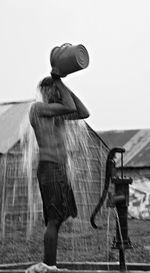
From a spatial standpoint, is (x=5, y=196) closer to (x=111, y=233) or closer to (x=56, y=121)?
(x=111, y=233)

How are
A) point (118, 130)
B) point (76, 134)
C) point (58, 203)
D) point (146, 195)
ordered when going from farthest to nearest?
point (118, 130) → point (146, 195) → point (76, 134) → point (58, 203)

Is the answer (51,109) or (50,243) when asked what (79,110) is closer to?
(51,109)

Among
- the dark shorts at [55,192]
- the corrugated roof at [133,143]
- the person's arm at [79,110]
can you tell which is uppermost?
the person's arm at [79,110]

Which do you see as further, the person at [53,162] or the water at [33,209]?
the water at [33,209]

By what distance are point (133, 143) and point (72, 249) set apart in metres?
11.7

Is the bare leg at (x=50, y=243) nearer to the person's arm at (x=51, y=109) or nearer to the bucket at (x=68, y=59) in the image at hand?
the person's arm at (x=51, y=109)

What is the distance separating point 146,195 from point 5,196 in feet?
21.2

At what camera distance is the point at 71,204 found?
4.52 metres

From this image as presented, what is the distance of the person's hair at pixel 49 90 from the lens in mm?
4699

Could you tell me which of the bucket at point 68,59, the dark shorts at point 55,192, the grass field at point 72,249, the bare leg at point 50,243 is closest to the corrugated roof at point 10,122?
the grass field at point 72,249

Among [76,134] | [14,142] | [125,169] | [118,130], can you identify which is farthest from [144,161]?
[76,134]

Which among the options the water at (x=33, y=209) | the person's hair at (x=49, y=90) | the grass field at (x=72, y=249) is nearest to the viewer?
the person's hair at (x=49, y=90)

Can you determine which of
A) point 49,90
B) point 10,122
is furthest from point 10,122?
point 49,90

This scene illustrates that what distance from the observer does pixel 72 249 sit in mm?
9445
